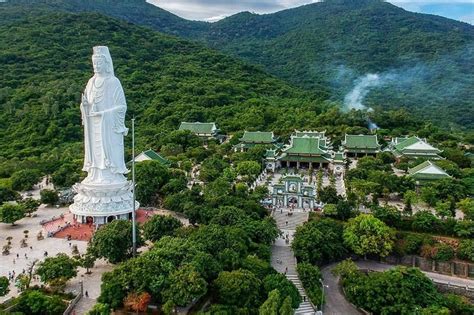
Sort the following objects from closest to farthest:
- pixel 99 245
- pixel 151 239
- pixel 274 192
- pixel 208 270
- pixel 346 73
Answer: pixel 208 270, pixel 99 245, pixel 151 239, pixel 274 192, pixel 346 73

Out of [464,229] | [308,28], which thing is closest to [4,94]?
[464,229]

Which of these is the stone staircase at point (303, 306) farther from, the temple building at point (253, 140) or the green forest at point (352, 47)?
the green forest at point (352, 47)

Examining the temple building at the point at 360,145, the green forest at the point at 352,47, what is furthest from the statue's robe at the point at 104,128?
the green forest at the point at 352,47

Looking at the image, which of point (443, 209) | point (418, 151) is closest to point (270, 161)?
point (418, 151)

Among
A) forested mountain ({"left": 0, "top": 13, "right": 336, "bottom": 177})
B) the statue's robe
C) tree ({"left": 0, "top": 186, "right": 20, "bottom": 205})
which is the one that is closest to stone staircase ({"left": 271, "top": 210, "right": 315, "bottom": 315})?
the statue's robe

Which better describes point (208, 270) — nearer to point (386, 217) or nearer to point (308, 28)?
point (386, 217)

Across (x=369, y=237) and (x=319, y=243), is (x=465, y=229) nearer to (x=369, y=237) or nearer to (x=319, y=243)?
(x=369, y=237)
